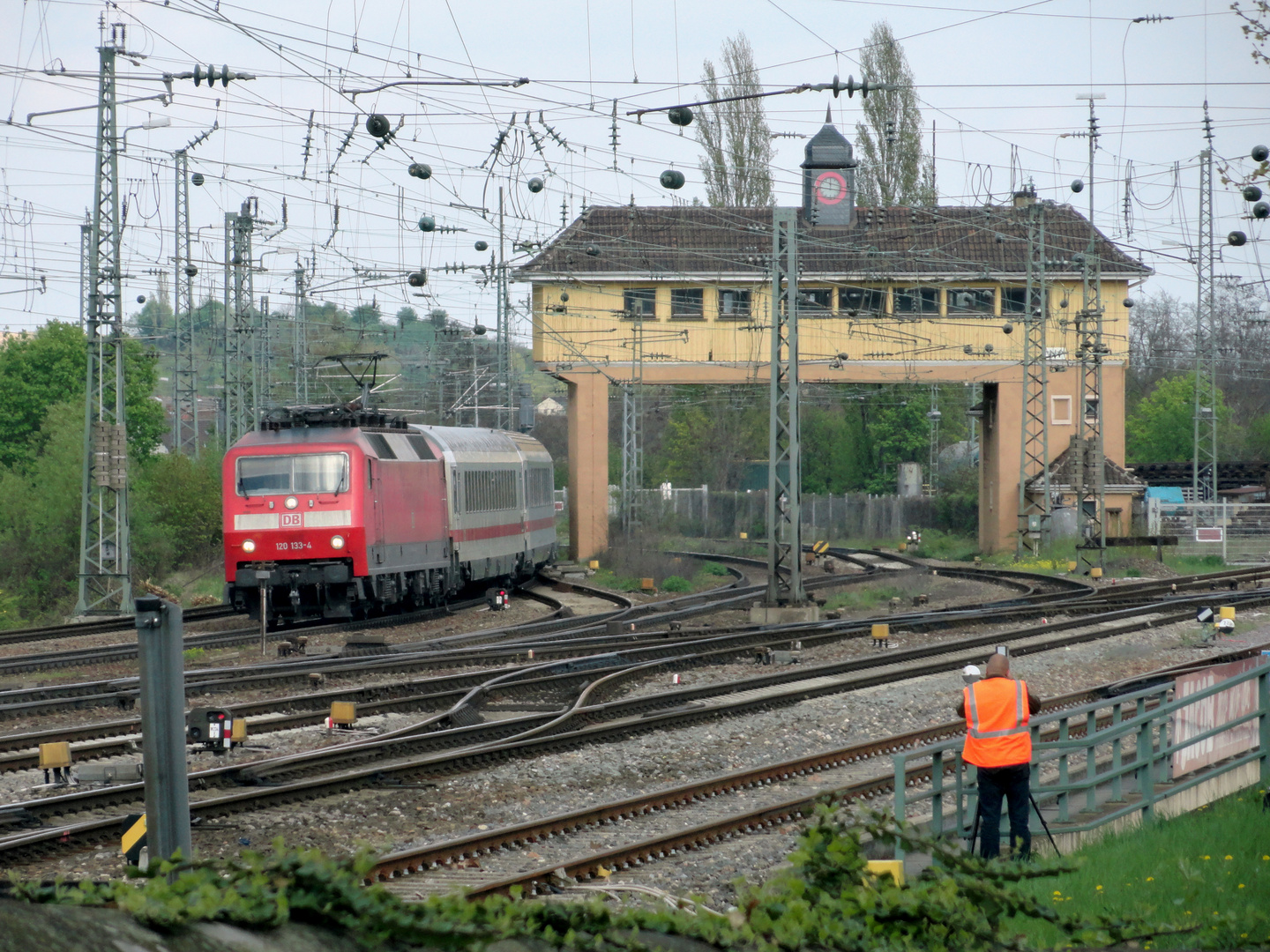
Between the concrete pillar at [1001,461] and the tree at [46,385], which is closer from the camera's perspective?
the concrete pillar at [1001,461]

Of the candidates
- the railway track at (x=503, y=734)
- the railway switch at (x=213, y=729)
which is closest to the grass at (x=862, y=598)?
the railway track at (x=503, y=734)

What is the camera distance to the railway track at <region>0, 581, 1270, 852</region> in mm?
10508

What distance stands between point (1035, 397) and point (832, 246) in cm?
782

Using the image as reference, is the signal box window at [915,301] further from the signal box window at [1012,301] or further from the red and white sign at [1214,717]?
the red and white sign at [1214,717]

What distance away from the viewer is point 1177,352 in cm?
8725

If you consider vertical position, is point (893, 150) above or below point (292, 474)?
above

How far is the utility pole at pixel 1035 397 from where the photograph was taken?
3844cm

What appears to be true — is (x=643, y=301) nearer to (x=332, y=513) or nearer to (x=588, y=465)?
(x=588, y=465)

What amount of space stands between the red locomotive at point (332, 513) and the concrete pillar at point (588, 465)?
15.6m

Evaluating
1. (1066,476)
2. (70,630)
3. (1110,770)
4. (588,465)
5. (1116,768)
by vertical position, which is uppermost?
(588,465)

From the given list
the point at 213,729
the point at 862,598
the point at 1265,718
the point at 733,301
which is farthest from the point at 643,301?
the point at 1265,718

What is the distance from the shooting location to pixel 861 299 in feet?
142

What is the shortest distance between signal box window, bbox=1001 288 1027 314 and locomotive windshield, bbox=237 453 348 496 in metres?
27.2

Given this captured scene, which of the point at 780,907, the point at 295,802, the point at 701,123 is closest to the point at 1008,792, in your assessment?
the point at 780,907
